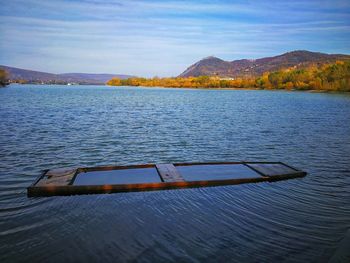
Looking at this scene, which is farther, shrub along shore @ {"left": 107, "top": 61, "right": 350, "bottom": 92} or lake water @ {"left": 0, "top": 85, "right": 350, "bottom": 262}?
shrub along shore @ {"left": 107, "top": 61, "right": 350, "bottom": 92}

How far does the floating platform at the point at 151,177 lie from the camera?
9.58 metres

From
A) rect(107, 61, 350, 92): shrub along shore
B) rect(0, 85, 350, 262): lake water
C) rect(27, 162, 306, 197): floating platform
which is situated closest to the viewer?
rect(0, 85, 350, 262): lake water

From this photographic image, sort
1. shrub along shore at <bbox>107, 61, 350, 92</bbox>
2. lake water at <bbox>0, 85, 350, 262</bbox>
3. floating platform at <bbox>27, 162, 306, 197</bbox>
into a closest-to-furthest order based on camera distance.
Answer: lake water at <bbox>0, 85, 350, 262</bbox> → floating platform at <bbox>27, 162, 306, 197</bbox> → shrub along shore at <bbox>107, 61, 350, 92</bbox>

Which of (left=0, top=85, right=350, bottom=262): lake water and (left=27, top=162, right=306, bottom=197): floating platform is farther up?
(left=27, top=162, right=306, bottom=197): floating platform

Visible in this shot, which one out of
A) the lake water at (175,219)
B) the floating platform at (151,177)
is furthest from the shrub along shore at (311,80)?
the floating platform at (151,177)

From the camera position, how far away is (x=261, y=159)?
1641 centimetres

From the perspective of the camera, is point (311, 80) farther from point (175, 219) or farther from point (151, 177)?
point (175, 219)

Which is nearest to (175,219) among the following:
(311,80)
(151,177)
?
(151,177)

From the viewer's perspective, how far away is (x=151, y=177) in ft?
36.1

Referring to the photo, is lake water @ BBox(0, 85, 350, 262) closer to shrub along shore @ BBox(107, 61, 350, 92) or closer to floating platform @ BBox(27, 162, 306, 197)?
floating platform @ BBox(27, 162, 306, 197)

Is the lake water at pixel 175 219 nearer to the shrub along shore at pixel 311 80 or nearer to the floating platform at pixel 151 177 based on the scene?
the floating platform at pixel 151 177

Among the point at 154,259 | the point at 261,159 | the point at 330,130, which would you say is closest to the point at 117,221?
the point at 154,259

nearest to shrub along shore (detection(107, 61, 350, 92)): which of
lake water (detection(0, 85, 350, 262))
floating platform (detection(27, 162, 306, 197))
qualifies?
lake water (detection(0, 85, 350, 262))

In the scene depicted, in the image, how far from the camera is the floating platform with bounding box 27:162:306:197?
31.4 feet
